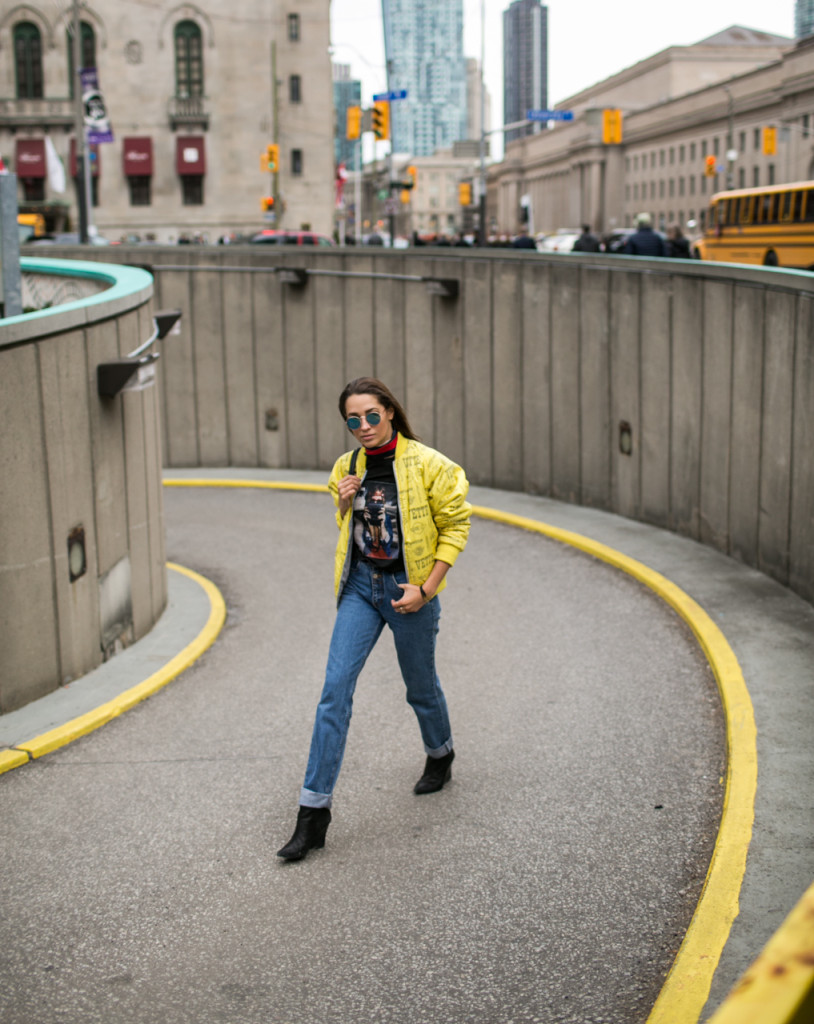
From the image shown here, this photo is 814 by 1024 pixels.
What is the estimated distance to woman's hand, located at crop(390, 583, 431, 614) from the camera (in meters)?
5.05

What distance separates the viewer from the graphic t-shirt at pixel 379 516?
202 inches

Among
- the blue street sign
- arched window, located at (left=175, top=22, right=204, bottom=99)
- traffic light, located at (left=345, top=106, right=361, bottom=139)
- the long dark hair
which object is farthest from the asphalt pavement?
arched window, located at (left=175, top=22, right=204, bottom=99)

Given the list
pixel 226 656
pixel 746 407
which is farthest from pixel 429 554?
pixel 746 407

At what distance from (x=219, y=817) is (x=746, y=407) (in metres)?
5.74

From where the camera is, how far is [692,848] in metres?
5.18

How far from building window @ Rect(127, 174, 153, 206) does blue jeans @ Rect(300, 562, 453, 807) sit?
204 ft

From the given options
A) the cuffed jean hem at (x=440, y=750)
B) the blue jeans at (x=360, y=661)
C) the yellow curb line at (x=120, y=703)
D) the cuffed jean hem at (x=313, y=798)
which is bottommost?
the yellow curb line at (x=120, y=703)

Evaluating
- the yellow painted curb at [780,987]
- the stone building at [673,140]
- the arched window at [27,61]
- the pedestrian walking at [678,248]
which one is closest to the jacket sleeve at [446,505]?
the yellow painted curb at [780,987]

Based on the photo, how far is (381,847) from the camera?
527cm

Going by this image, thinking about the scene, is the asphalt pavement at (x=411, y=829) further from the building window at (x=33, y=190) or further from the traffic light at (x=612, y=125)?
the building window at (x=33, y=190)

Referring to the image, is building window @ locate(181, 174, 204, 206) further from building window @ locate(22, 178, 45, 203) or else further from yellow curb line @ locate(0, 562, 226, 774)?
yellow curb line @ locate(0, 562, 226, 774)

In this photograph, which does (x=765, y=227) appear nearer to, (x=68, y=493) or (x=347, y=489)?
(x=68, y=493)

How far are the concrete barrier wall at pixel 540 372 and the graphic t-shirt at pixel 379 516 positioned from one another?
4.23 metres

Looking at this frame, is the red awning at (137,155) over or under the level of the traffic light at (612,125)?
over
